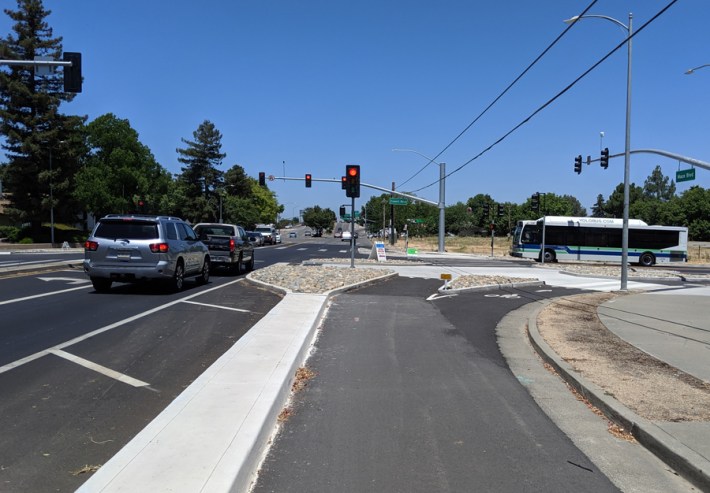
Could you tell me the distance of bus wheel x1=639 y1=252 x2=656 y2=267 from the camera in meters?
40.8

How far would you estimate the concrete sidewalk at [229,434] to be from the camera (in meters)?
3.76

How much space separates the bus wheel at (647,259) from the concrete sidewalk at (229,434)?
124 feet

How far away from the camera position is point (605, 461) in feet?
15.1

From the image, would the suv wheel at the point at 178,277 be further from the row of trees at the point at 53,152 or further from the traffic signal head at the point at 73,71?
the row of trees at the point at 53,152

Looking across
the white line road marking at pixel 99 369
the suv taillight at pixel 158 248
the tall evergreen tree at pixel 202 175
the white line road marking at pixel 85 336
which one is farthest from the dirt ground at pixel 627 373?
the tall evergreen tree at pixel 202 175

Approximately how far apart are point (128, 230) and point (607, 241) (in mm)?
35736

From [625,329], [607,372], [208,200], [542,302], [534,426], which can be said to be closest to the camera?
[534,426]

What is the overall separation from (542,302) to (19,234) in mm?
49231

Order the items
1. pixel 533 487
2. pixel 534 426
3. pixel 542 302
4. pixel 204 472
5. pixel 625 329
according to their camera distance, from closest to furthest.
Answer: pixel 204 472 → pixel 533 487 → pixel 534 426 → pixel 625 329 → pixel 542 302

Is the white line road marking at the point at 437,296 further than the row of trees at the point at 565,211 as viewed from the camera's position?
No

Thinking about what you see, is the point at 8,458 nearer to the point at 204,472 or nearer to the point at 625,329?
the point at 204,472

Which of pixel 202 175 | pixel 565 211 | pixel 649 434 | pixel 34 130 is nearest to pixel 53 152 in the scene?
pixel 34 130

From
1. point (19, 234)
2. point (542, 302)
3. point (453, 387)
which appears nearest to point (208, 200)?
point (19, 234)

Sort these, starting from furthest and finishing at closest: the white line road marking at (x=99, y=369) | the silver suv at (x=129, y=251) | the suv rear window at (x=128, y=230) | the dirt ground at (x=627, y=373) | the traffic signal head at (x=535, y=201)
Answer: the traffic signal head at (x=535, y=201), the suv rear window at (x=128, y=230), the silver suv at (x=129, y=251), the white line road marking at (x=99, y=369), the dirt ground at (x=627, y=373)
